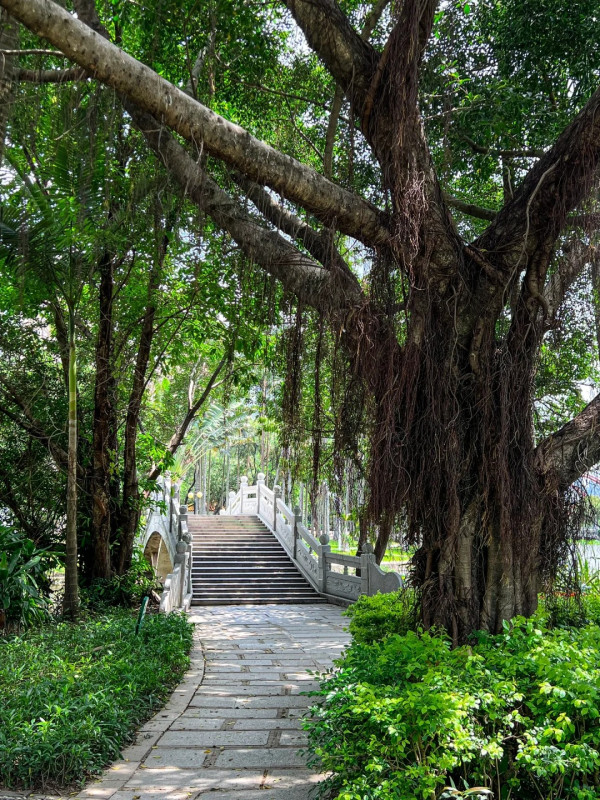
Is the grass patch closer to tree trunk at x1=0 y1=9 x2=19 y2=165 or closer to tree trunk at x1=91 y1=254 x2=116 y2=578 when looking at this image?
tree trunk at x1=91 y1=254 x2=116 y2=578

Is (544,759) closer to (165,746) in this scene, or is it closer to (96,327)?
(165,746)

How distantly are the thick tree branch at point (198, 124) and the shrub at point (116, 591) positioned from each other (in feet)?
19.8

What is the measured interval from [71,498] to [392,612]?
11.5 ft

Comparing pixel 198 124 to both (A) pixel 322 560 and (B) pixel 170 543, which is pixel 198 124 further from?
(B) pixel 170 543

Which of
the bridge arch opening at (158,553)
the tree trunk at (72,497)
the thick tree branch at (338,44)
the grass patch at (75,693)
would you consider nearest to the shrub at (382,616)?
the grass patch at (75,693)

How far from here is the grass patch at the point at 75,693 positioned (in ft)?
12.1

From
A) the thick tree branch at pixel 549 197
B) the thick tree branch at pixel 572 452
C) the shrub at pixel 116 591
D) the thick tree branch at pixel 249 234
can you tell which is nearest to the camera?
the thick tree branch at pixel 549 197

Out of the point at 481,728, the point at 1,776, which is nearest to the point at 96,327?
the point at 1,776

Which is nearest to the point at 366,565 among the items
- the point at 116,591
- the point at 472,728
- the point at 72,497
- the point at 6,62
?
the point at 116,591

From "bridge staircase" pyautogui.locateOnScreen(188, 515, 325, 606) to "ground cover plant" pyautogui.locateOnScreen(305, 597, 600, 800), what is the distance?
11342 mm

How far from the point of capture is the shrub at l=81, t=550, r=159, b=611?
8668mm

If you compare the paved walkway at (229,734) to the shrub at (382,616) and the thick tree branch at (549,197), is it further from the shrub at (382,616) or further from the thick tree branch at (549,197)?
the thick tree branch at (549,197)

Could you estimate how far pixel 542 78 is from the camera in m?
6.38

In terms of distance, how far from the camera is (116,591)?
9.07 meters
